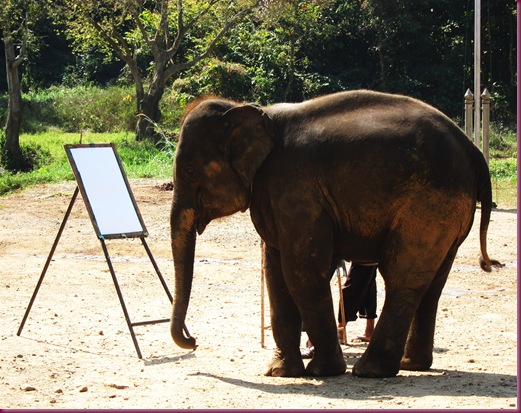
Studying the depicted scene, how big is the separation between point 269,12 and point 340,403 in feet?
82.3

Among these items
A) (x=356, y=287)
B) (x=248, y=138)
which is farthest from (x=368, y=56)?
(x=248, y=138)

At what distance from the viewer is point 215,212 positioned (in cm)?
780

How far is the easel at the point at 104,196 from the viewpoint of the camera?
919cm

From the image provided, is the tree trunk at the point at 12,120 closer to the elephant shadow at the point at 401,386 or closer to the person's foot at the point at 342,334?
the person's foot at the point at 342,334

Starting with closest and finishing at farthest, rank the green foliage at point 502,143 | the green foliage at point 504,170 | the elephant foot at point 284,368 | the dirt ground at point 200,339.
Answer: the dirt ground at point 200,339 < the elephant foot at point 284,368 < the green foliage at point 504,170 < the green foliage at point 502,143

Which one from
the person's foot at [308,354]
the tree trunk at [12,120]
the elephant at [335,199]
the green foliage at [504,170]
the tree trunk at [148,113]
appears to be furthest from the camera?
the tree trunk at [148,113]

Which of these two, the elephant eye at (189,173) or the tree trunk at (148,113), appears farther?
the tree trunk at (148,113)

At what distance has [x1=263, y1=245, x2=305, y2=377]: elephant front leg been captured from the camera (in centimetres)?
764

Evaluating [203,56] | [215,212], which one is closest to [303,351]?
[215,212]

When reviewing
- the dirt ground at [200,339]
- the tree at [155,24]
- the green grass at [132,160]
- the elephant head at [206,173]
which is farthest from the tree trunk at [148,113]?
the elephant head at [206,173]

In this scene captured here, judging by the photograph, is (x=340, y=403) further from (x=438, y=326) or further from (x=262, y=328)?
(x=438, y=326)

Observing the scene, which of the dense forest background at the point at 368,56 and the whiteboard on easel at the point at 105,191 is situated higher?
the dense forest background at the point at 368,56

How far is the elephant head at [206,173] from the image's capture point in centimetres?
752

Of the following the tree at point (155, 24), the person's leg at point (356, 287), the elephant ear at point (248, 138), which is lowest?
the person's leg at point (356, 287)
